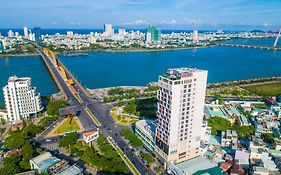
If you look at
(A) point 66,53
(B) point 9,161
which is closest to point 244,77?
(B) point 9,161

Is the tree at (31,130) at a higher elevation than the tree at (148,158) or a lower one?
higher

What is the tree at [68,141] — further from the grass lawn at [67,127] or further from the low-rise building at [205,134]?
the low-rise building at [205,134]

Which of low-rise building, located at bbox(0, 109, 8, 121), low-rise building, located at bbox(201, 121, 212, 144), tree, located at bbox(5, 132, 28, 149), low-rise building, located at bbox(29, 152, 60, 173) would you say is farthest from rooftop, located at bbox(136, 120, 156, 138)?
low-rise building, located at bbox(0, 109, 8, 121)

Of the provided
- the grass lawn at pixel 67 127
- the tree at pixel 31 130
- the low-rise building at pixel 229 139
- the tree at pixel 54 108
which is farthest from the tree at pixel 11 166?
the low-rise building at pixel 229 139

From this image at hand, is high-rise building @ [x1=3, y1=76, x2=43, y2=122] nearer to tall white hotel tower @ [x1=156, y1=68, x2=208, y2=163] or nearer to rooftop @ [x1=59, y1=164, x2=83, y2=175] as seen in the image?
rooftop @ [x1=59, y1=164, x2=83, y2=175]

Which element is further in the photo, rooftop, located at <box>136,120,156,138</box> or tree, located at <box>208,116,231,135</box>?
tree, located at <box>208,116,231,135</box>

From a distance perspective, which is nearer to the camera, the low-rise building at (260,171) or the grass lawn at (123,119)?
the low-rise building at (260,171)

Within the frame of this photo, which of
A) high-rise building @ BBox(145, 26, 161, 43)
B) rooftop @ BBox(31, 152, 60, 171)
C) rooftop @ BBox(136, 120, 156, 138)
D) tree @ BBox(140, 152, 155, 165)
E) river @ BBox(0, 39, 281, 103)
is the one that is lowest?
tree @ BBox(140, 152, 155, 165)

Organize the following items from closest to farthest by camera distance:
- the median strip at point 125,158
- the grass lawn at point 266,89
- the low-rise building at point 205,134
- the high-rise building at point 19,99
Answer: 1. the median strip at point 125,158
2. the low-rise building at point 205,134
3. the high-rise building at point 19,99
4. the grass lawn at point 266,89
